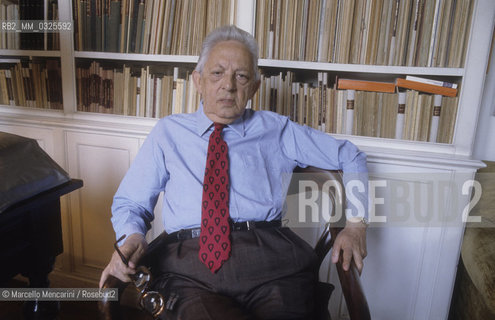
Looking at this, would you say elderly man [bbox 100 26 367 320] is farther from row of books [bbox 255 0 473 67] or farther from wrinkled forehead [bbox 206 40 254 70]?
row of books [bbox 255 0 473 67]

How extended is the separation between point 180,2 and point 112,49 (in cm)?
44

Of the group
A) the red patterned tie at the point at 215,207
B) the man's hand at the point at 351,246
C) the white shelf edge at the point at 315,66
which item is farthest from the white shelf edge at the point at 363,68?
the man's hand at the point at 351,246

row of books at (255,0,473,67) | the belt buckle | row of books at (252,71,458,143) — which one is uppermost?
row of books at (255,0,473,67)

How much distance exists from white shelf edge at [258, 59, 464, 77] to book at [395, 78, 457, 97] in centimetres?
5

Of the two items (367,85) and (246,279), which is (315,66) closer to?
(367,85)

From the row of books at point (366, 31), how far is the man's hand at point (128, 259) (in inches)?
40.4

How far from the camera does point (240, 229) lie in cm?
123

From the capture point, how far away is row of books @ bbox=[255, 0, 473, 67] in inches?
57.1

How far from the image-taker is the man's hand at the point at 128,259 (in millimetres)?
968

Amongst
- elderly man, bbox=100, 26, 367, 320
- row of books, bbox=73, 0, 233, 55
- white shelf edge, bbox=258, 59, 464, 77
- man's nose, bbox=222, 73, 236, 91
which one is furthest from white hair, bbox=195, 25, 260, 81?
row of books, bbox=73, 0, 233, 55

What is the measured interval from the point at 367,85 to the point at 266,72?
0.50 meters

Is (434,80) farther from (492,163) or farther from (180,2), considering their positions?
(180,2)

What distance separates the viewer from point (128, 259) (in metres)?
1.03

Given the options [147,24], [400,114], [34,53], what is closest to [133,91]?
[147,24]
